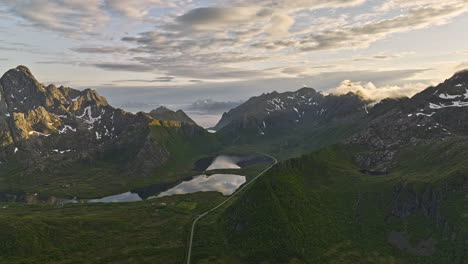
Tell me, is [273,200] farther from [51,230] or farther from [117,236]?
[51,230]

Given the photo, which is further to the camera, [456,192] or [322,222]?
[322,222]

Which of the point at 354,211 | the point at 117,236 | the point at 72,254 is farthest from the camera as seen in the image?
the point at 354,211

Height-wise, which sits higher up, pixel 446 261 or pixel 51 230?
pixel 51 230

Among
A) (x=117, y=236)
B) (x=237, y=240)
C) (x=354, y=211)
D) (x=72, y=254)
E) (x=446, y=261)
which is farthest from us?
(x=354, y=211)

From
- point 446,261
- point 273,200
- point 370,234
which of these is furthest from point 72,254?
point 446,261

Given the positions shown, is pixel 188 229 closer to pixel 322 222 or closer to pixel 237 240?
pixel 237 240

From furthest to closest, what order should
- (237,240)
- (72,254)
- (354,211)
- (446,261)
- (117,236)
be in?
(354,211) → (117,236) → (237,240) → (72,254) → (446,261)

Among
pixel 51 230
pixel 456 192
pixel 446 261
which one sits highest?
pixel 456 192

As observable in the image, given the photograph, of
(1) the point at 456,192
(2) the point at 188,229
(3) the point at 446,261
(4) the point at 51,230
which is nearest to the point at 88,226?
(4) the point at 51,230

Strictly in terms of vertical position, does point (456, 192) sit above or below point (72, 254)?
above
